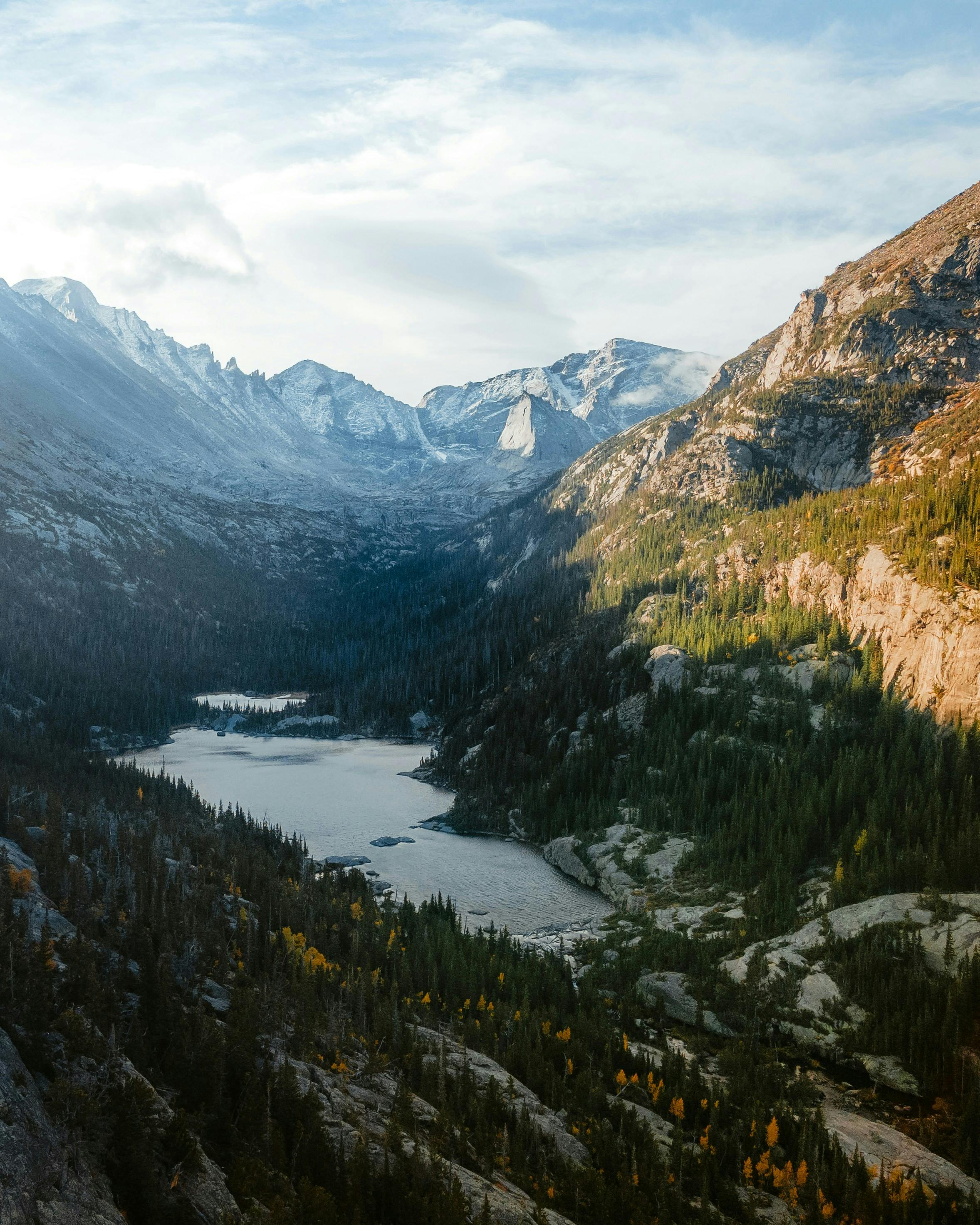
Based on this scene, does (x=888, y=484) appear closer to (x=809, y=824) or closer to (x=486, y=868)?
(x=809, y=824)

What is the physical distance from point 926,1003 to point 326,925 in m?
52.8

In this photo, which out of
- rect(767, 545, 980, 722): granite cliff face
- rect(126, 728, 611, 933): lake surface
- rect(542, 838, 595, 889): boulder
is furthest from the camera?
rect(542, 838, 595, 889): boulder

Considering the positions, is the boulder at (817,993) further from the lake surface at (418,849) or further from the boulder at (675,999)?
the lake surface at (418,849)

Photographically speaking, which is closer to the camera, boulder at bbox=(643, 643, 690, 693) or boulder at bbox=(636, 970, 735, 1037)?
boulder at bbox=(636, 970, 735, 1037)

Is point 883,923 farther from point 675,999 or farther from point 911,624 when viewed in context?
point 911,624

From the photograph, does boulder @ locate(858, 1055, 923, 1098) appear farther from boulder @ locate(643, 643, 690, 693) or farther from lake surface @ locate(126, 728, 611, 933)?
boulder @ locate(643, 643, 690, 693)

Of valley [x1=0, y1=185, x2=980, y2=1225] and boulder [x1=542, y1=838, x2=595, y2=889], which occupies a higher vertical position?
valley [x1=0, y1=185, x2=980, y2=1225]

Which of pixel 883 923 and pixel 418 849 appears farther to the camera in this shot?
pixel 418 849

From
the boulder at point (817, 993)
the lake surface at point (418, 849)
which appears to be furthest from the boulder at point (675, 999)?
the lake surface at point (418, 849)

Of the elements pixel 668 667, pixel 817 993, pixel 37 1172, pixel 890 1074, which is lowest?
pixel 890 1074

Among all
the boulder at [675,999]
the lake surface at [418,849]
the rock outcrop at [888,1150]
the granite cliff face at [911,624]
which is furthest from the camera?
the lake surface at [418,849]

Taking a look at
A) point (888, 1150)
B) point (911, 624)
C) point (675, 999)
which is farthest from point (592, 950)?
point (911, 624)

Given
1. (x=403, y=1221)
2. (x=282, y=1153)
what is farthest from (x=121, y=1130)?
(x=403, y=1221)

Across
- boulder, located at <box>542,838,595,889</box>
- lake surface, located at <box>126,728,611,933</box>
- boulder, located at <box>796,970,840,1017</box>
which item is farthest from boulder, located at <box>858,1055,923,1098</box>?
boulder, located at <box>542,838,595,889</box>
